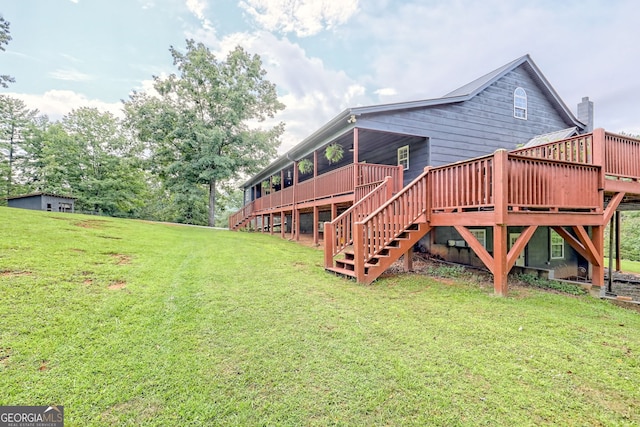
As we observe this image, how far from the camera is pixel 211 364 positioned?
2.65 meters

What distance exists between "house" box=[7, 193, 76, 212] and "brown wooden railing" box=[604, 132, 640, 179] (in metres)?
29.4

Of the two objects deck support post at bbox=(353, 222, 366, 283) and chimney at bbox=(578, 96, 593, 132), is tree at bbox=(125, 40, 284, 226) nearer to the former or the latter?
deck support post at bbox=(353, 222, 366, 283)

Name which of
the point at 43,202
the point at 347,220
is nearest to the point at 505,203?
the point at 347,220

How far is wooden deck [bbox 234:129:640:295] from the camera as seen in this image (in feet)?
16.8

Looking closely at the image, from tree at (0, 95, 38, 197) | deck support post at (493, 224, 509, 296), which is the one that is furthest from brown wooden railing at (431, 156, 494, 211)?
tree at (0, 95, 38, 197)

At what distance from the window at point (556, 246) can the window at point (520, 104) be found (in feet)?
18.5

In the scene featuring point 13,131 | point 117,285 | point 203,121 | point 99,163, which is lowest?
point 117,285

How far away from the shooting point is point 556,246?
27.5 feet

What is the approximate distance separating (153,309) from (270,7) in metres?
17.4

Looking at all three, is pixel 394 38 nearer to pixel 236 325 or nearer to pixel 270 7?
pixel 270 7

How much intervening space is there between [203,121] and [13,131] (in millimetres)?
22699

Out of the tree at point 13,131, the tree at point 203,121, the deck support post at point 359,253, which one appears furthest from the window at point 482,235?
the tree at point 13,131

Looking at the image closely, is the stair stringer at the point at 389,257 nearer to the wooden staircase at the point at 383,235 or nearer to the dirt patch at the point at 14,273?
the wooden staircase at the point at 383,235

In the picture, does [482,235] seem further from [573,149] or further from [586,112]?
[586,112]
